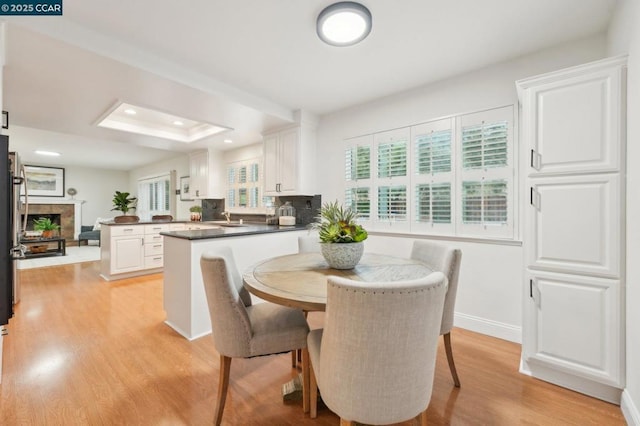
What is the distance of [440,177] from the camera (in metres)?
2.86

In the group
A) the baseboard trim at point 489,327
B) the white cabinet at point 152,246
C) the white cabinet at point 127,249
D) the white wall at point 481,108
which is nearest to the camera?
the white wall at point 481,108

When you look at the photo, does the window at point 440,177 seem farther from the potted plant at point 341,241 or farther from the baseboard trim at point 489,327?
the potted plant at point 341,241

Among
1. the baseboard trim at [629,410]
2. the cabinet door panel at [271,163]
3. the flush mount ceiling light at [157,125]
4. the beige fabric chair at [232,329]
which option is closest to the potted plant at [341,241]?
the beige fabric chair at [232,329]

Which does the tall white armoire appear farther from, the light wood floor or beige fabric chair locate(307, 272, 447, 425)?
beige fabric chair locate(307, 272, 447, 425)

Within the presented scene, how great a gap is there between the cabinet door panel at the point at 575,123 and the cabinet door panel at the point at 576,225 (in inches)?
3.9

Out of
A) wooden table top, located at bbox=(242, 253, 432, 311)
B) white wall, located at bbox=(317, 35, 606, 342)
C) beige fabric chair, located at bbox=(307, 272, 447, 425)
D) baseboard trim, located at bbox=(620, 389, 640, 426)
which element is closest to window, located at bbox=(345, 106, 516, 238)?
white wall, located at bbox=(317, 35, 606, 342)

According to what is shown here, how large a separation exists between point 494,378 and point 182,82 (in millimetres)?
3421

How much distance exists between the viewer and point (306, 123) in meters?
3.80

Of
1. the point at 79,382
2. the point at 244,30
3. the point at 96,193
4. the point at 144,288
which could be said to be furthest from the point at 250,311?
the point at 96,193

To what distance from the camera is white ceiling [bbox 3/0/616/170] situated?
6.03 ft

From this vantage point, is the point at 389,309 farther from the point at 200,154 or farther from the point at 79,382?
the point at 200,154

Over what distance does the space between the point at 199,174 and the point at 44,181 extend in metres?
6.40

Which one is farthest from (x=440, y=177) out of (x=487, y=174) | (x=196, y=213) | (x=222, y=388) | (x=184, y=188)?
(x=184, y=188)

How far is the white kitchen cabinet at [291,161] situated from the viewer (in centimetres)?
380
